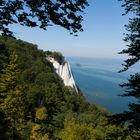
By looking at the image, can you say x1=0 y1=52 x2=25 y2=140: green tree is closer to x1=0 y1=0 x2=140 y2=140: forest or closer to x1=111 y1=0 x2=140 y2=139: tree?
x1=0 y1=0 x2=140 y2=140: forest

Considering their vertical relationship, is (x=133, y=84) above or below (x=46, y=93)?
below

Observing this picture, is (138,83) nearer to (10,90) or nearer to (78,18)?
(78,18)

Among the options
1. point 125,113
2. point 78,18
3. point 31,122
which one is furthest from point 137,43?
point 31,122

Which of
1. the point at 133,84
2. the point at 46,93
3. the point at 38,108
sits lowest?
the point at 133,84

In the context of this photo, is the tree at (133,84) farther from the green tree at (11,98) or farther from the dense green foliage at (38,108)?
the green tree at (11,98)

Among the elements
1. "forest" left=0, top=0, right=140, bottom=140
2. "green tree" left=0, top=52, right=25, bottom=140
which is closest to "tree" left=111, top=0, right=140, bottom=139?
"forest" left=0, top=0, right=140, bottom=140

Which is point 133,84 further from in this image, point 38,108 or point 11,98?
point 38,108

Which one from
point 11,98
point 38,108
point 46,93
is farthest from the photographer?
point 46,93

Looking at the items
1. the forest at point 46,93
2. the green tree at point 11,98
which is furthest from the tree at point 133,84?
the green tree at point 11,98

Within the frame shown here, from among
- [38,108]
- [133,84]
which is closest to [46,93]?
[38,108]

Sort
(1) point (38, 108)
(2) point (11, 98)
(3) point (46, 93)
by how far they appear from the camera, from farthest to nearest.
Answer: (3) point (46, 93), (1) point (38, 108), (2) point (11, 98)
